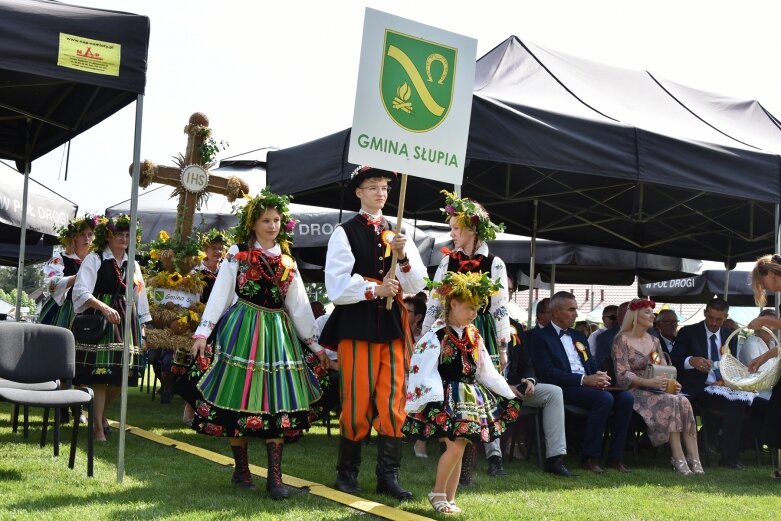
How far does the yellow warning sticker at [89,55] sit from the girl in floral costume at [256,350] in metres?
1.17

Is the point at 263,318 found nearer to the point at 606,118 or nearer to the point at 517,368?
the point at 517,368

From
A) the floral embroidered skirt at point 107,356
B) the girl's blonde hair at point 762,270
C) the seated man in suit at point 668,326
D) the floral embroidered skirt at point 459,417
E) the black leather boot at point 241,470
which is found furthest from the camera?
the seated man in suit at point 668,326

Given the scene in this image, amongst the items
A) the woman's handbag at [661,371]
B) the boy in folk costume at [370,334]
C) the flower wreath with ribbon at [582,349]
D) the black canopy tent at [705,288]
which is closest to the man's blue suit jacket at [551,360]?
the flower wreath with ribbon at [582,349]

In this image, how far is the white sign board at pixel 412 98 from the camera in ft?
16.6

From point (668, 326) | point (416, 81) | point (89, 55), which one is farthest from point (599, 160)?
point (89, 55)

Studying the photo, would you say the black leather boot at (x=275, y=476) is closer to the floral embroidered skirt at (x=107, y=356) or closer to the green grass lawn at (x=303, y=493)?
the green grass lawn at (x=303, y=493)

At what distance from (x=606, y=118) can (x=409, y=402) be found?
335 cm

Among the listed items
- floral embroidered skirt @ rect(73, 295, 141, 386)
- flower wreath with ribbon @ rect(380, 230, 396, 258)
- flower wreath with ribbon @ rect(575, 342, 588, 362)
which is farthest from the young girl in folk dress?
floral embroidered skirt @ rect(73, 295, 141, 386)

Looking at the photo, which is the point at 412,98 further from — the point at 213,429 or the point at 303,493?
the point at 303,493

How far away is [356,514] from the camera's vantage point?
4695 mm

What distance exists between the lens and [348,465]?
539cm

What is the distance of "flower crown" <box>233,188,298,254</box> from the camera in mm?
5355

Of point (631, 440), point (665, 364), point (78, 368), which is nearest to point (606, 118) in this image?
point (665, 364)

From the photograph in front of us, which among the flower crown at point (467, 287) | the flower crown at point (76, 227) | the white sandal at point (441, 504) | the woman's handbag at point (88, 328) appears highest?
the flower crown at point (76, 227)
